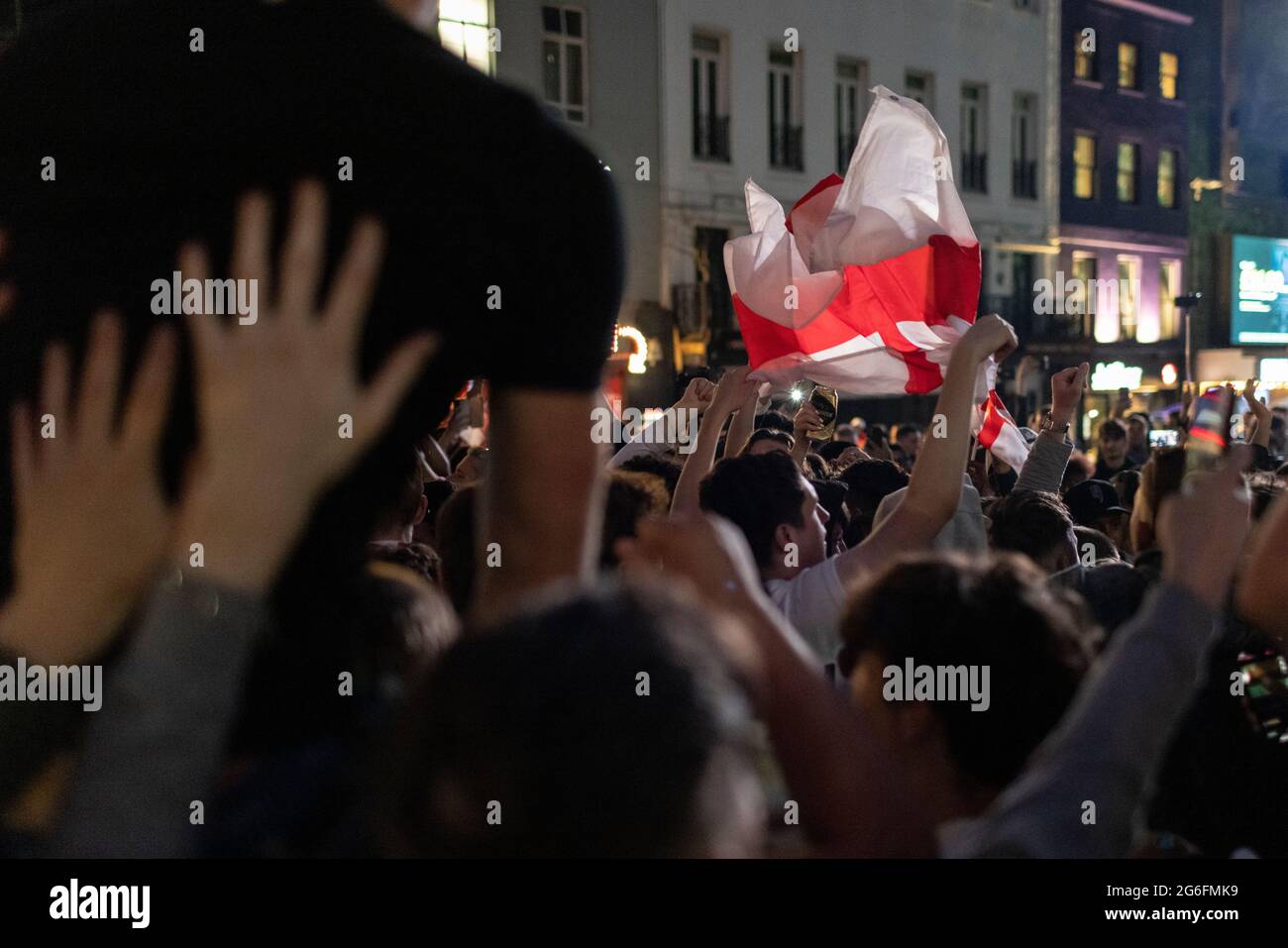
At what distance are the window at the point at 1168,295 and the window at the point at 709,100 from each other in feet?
41.0

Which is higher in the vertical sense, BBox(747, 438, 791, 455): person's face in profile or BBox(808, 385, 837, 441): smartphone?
BBox(808, 385, 837, 441): smartphone

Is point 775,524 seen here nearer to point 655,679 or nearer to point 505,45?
point 655,679

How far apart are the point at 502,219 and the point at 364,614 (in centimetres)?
42

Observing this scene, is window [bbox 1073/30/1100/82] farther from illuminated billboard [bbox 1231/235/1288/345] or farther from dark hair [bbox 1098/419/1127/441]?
dark hair [bbox 1098/419/1127/441]

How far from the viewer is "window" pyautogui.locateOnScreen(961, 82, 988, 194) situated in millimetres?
22109

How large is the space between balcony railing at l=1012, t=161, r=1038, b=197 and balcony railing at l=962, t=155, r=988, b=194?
1108 millimetres

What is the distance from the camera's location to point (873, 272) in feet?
14.7

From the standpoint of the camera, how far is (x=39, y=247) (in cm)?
119

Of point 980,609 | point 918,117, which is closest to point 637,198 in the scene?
point 918,117

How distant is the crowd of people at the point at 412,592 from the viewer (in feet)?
2.85

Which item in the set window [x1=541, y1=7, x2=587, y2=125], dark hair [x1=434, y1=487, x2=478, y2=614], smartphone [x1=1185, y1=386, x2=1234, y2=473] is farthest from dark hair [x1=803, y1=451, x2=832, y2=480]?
window [x1=541, y1=7, x2=587, y2=125]

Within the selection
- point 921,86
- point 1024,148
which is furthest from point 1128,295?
point 921,86

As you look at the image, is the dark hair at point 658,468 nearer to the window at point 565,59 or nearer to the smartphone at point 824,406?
the smartphone at point 824,406
